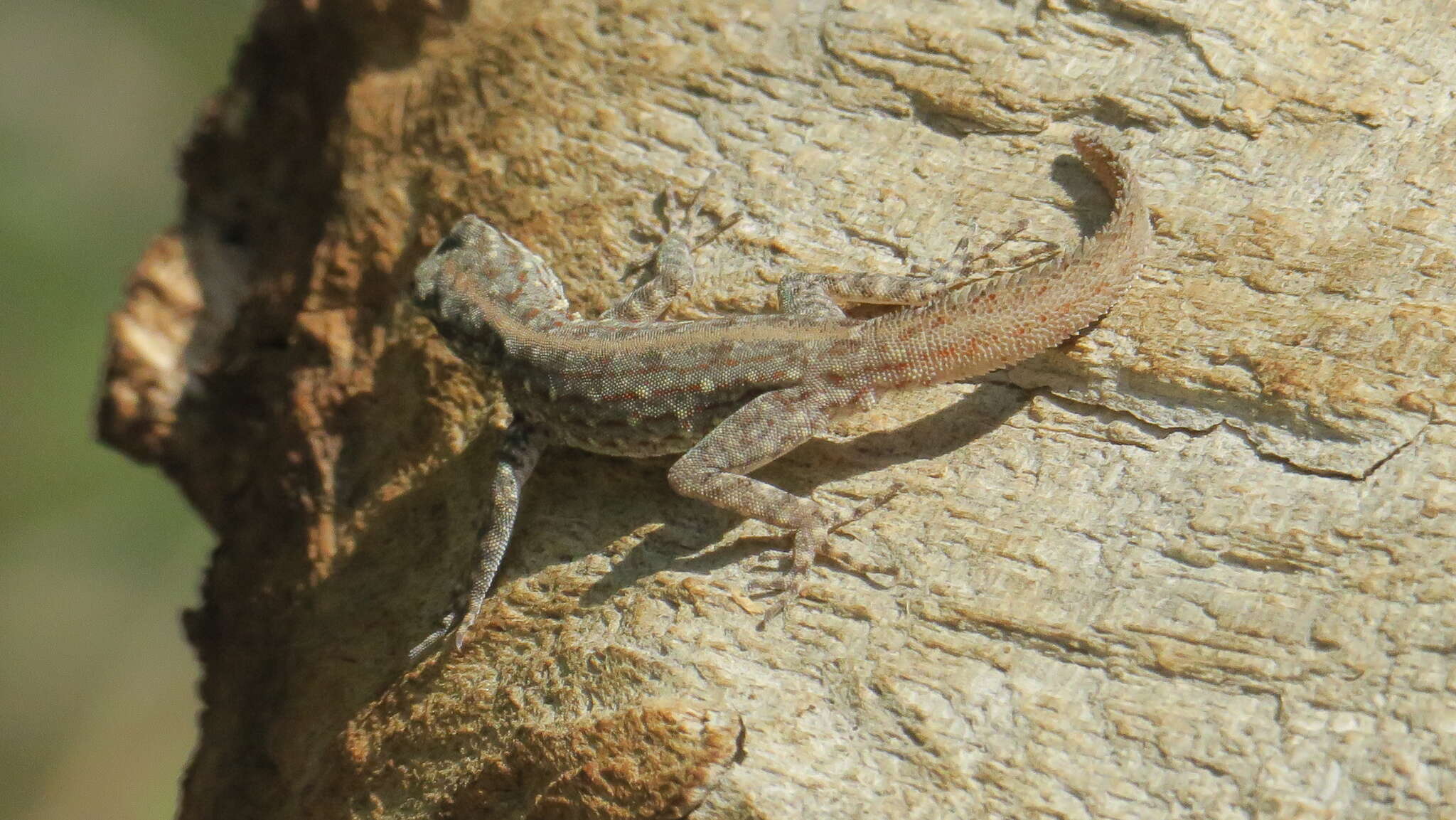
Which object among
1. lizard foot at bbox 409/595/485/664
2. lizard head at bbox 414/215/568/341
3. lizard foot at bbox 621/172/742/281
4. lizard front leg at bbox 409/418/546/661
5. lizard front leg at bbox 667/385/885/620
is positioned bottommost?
lizard foot at bbox 409/595/485/664

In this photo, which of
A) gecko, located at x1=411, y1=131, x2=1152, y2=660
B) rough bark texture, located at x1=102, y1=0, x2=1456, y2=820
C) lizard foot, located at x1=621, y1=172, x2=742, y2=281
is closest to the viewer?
rough bark texture, located at x1=102, y1=0, x2=1456, y2=820

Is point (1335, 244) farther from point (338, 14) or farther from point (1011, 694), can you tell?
point (338, 14)

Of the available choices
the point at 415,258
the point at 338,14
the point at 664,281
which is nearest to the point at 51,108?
the point at 338,14

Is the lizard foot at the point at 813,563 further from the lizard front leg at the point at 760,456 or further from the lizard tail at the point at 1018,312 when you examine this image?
the lizard tail at the point at 1018,312

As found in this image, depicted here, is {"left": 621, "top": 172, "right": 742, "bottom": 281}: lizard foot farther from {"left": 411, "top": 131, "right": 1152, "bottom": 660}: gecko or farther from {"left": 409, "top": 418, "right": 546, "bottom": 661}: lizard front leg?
{"left": 409, "top": 418, "right": 546, "bottom": 661}: lizard front leg

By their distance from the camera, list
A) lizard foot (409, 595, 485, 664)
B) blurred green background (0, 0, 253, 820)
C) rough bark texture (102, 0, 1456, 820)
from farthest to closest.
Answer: blurred green background (0, 0, 253, 820) < lizard foot (409, 595, 485, 664) < rough bark texture (102, 0, 1456, 820)

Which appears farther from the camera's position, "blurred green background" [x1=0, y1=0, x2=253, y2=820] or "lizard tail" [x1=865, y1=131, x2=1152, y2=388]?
"blurred green background" [x1=0, y1=0, x2=253, y2=820]

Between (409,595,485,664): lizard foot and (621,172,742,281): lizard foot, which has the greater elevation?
(621,172,742,281): lizard foot

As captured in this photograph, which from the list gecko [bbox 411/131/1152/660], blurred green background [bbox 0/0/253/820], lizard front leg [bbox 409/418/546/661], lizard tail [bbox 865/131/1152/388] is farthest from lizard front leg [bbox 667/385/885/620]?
blurred green background [bbox 0/0/253/820]
